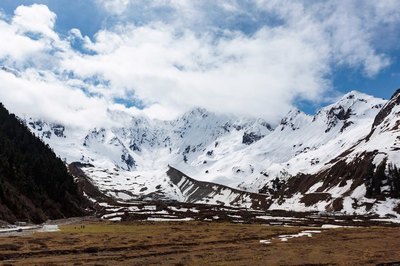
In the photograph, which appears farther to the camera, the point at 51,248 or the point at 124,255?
the point at 51,248

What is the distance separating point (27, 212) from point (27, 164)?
44.4 metres

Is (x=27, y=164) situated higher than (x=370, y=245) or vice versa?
(x=27, y=164)

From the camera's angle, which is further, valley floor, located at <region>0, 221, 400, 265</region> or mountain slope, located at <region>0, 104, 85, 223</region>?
mountain slope, located at <region>0, 104, 85, 223</region>

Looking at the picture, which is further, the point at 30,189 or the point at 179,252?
the point at 30,189

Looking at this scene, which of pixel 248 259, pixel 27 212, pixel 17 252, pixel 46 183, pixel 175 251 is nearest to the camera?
pixel 248 259

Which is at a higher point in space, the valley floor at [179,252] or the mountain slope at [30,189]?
the mountain slope at [30,189]

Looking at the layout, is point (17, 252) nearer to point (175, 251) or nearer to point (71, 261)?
point (71, 261)

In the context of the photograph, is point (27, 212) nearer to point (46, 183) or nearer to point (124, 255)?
point (46, 183)

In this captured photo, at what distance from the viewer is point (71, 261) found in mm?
57438

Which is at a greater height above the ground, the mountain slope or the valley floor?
the mountain slope

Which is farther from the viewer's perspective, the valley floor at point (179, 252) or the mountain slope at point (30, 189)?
the mountain slope at point (30, 189)

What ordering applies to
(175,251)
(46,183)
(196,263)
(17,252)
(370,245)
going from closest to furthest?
(196,263), (17,252), (175,251), (370,245), (46,183)

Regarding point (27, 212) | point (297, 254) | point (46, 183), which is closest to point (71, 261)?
point (297, 254)

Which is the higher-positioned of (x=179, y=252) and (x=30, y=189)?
(x=30, y=189)
